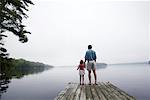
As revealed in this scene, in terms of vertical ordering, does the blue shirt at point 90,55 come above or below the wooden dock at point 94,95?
above

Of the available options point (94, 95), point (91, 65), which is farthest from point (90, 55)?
point (94, 95)

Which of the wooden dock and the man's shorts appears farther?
the man's shorts

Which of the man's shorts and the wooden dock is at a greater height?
the man's shorts

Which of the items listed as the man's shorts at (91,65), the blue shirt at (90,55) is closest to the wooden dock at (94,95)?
the man's shorts at (91,65)

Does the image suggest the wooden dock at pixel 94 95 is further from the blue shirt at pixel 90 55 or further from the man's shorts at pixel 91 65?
the blue shirt at pixel 90 55

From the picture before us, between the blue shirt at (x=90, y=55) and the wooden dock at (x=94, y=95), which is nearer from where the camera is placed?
the wooden dock at (x=94, y=95)

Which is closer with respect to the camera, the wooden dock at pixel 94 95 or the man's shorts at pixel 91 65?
the wooden dock at pixel 94 95

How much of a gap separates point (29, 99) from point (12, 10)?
9.04m

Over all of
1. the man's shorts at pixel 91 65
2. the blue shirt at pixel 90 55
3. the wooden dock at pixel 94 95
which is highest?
the blue shirt at pixel 90 55

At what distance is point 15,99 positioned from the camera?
26328 millimetres

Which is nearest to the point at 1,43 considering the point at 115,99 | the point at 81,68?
the point at 81,68

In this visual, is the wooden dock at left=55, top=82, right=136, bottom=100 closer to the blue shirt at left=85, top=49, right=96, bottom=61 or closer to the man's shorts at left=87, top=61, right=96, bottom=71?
the man's shorts at left=87, top=61, right=96, bottom=71

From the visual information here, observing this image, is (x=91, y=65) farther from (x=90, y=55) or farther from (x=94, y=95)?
(x=94, y=95)

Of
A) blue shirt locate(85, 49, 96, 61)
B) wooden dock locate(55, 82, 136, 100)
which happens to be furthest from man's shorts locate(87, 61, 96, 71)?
wooden dock locate(55, 82, 136, 100)
